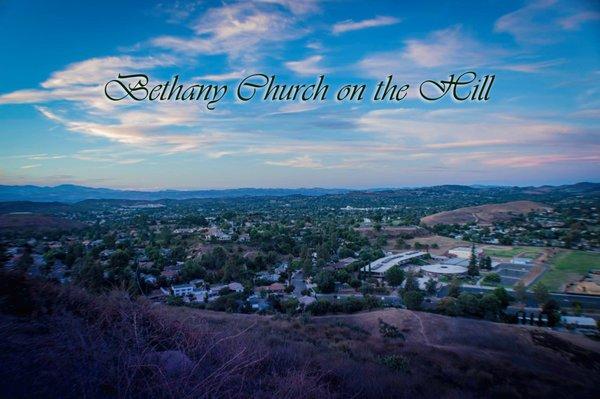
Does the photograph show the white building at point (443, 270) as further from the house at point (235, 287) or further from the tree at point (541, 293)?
the house at point (235, 287)

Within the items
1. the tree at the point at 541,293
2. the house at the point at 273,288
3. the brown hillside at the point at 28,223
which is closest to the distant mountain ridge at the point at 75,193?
the brown hillside at the point at 28,223

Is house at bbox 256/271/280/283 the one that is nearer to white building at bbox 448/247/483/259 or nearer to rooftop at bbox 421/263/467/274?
rooftop at bbox 421/263/467/274

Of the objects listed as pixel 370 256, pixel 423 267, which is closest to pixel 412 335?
pixel 423 267

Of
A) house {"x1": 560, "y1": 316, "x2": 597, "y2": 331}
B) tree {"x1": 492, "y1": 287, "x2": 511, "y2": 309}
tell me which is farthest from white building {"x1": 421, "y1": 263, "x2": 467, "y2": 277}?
house {"x1": 560, "y1": 316, "x2": 597, "y2": 331}

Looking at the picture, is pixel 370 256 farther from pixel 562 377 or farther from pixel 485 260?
pixel 562 377

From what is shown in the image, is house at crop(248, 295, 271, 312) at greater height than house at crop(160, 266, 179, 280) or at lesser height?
lesser
